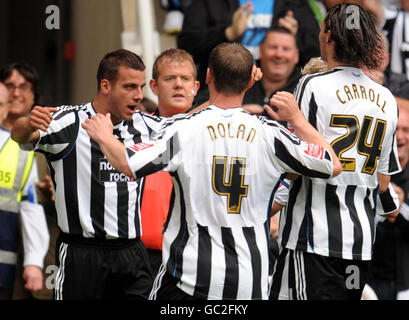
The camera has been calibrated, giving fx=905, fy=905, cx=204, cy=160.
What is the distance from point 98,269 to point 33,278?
1.08 m

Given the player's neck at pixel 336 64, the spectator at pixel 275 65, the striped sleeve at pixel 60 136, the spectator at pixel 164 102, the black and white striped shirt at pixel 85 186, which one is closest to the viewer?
the player's neck at pixel 336 64

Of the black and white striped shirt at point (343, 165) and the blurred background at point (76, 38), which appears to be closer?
the black and white striped shirt at point (343, 165)

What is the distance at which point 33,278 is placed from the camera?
20.2ft

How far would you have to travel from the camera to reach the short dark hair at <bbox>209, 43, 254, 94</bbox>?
443 cm

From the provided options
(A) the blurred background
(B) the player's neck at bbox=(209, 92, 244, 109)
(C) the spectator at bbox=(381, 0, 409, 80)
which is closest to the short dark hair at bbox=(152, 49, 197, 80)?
(B) the player's neck at bbox=(209, 92, 244, 109)

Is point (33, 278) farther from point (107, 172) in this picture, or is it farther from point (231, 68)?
point (231, 68)

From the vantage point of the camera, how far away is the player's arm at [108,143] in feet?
14.0

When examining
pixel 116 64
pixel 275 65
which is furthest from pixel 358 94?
pixel 275 65

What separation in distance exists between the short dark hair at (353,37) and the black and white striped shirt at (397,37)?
124 inches

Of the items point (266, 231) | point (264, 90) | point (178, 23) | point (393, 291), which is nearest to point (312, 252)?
point (266, 231)

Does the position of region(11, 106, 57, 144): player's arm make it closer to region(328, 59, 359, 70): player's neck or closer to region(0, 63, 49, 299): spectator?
region(0, 63, 49, 299): spectator

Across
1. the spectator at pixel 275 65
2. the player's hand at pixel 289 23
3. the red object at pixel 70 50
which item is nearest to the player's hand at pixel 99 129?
the spectator at pixel 275 65

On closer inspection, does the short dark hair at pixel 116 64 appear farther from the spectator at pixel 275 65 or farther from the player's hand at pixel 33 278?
the spectator at pixel 275 65

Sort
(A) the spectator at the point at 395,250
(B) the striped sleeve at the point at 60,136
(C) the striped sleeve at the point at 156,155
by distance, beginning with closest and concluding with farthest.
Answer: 1. (C) the striped sleeve at the point at 156,155
2. (B) the striped sleeve at the point at 60,136
3. (A) the spectator at the point at 395,250
